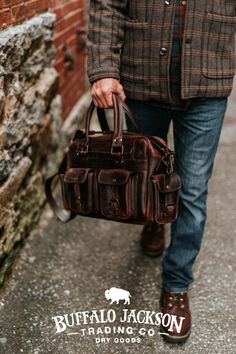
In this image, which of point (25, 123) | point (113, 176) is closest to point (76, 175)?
point (113, 176)

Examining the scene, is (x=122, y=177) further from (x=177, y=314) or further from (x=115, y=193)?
(x=177, y=314)

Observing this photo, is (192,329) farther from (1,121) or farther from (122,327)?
(1,121)

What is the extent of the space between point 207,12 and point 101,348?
1.49 metres

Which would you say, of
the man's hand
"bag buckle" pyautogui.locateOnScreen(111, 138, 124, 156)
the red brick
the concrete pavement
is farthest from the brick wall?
the concrete pavement

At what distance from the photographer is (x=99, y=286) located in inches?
101

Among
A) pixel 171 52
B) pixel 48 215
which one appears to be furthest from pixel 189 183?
pixel 48 215

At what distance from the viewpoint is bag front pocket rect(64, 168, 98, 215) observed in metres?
2.04

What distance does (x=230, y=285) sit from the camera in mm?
2590

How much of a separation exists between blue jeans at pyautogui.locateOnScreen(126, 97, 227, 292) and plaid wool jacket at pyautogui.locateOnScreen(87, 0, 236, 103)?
0.33 feet

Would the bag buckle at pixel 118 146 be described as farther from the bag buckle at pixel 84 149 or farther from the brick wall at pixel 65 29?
the brick wall at pixel 65 29

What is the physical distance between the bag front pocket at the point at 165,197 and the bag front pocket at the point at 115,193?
0.34 feet

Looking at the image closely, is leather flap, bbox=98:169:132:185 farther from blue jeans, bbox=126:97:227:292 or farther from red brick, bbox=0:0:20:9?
red brick, bbox=0:0:20:9

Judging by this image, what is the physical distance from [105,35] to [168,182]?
67 centimetres

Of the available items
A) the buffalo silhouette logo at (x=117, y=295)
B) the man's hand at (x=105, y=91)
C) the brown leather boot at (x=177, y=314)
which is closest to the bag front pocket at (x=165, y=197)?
the man's hand at (x=105, y=91)
